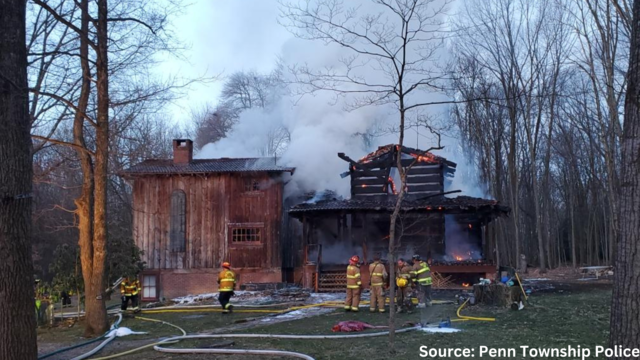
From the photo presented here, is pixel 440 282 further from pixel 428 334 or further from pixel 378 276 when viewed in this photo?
pixel 428 334

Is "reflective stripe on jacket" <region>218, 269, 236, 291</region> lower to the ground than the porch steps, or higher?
higher

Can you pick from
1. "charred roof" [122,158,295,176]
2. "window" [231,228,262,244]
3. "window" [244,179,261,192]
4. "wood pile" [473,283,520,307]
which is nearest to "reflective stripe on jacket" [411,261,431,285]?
"wood pile" [473,283,520,307]

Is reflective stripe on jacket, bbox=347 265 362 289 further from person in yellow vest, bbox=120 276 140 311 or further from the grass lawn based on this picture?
person in yellow vest, bbox=120 276 140 311

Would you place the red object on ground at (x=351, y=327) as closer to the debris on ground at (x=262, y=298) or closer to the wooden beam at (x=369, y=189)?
the debris on ground at (x=262, y=298)

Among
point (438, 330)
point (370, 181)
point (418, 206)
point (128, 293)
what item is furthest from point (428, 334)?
point (370, 181)

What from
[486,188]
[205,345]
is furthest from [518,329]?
[486,188]

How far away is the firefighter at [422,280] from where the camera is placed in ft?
50.8

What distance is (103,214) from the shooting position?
1264cm

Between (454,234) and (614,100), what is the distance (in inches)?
348

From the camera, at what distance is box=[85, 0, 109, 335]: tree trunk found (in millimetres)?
12539

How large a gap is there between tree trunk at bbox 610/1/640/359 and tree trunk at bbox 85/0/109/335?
10.8 m

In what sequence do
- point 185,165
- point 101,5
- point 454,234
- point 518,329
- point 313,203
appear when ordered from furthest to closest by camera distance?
1. point 185,165
2. point 454,234
3. point 313,203
4. point 101,5
5. point 518,329

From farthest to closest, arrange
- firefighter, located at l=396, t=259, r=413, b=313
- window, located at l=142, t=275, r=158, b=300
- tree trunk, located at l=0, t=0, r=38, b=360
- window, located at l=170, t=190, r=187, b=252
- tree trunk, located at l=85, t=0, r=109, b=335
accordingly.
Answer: window, located at l=170, t=190, r=187, b=252
window, located at l=142, t=275, r=158, b=300
firefighter, located at l=396, t=259, r=413, b=313
tree trunk, located at l=85, t=0, r=109, b=335
tree trunk, located at l=0, t=0, r=38, b=360

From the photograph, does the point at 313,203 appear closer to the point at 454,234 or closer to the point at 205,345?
the point at 454,234
